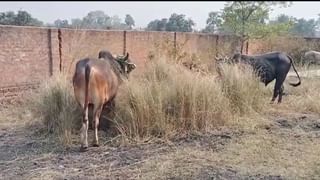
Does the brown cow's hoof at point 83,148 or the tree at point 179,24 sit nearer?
the brown cow's hoof at point 83,148

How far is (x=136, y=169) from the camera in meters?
5.32

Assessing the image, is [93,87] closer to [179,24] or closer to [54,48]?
[54,48]

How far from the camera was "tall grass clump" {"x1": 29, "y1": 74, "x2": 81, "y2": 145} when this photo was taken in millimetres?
7004

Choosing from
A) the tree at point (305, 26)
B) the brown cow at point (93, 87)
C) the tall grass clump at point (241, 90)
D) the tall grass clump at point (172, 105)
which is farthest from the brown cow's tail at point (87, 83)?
the tree at point (305, 26)

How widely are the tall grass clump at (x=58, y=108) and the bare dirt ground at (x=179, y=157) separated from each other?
0.27 m

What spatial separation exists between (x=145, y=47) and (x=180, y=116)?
8332 millimetres

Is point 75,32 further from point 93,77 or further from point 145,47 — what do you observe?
point 93,77

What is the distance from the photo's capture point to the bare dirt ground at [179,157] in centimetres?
516

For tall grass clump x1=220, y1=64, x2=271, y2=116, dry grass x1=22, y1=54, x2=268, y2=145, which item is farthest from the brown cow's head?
tall grass clump x1=220, y1=64, x2=271, y2=116

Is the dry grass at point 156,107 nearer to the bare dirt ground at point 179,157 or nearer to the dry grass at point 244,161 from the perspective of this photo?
the bare dirt ground at point 179,157

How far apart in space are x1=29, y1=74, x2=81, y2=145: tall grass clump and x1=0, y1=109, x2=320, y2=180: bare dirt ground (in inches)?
10.7

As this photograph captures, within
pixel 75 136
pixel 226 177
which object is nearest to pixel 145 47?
pixel 75 136

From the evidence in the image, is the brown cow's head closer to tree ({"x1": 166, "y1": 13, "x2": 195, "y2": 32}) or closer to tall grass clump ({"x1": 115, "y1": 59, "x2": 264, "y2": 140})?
tall grass clump ({"x1": 115, "y1": 59, "x2": 264, "y2": 140})

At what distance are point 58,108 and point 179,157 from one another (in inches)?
101
